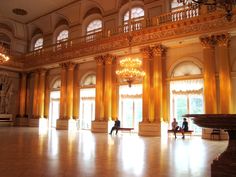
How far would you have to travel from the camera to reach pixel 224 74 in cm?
932

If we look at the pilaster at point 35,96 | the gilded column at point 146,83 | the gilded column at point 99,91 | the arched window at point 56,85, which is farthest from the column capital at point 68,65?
the gilded column at point 146,83

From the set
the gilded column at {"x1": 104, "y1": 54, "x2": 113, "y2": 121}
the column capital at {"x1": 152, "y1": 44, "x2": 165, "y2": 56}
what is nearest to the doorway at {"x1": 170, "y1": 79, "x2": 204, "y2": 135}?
the column capital at {"x1": 152, "y1": 44, "x2": 165, "y2": 56}

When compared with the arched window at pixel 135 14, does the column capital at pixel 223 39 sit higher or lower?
lower

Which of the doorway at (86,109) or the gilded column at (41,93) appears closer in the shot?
the doorway at (86,109)

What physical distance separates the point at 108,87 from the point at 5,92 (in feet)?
28.7

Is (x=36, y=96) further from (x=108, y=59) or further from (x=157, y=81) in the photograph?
(x=157, y=81)

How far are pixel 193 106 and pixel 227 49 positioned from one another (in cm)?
295

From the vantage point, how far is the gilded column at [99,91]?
41.2 ft

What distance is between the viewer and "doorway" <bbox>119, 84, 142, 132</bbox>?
495 inches

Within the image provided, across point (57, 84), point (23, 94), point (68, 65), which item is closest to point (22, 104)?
point (23, 94)

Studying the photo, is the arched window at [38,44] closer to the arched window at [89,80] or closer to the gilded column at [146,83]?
the arched window at [89,80]

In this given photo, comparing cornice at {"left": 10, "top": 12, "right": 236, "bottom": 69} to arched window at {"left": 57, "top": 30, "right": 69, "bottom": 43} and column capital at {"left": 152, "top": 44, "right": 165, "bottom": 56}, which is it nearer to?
column capital at {"left": 152, "top": 44, "right": 165, "bottom": 56}

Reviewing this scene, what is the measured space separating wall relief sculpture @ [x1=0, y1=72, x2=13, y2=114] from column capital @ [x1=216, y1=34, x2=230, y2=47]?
553 inches

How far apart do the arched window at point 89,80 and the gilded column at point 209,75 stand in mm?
6540
